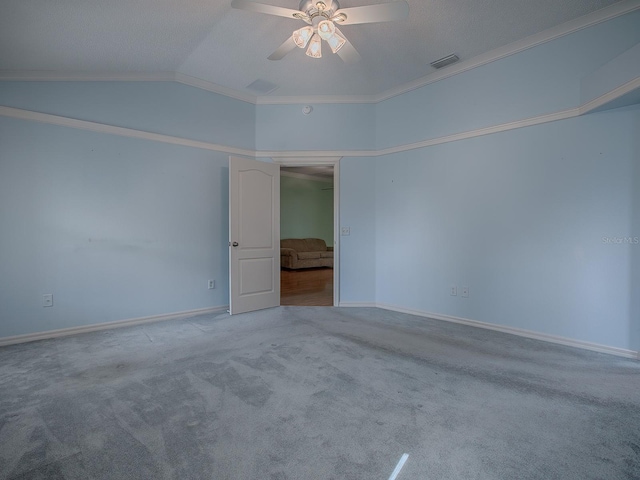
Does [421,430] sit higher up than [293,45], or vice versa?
[293,45]

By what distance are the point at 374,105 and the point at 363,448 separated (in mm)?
4136

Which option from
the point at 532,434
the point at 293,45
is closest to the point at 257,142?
the point at 293,45

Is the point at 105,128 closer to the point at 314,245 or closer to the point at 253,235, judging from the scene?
the point at 253,235

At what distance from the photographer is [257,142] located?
462 cm

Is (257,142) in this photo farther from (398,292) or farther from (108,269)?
(398,292)

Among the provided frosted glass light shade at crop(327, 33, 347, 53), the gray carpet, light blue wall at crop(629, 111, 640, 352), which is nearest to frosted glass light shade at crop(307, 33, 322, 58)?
frosted glass light shade at crop(327, 33, 347, 53)

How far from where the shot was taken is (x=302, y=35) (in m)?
2.45

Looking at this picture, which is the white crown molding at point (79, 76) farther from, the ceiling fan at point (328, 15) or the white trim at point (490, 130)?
the white trim at point (490, 130)

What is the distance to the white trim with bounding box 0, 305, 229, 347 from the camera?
3.03m

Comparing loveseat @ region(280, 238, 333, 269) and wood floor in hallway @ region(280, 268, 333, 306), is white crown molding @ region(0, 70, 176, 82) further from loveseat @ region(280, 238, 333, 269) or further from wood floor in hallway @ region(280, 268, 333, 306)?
loveseat @ region(280, 238, 333, 269)

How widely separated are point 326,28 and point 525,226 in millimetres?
2601

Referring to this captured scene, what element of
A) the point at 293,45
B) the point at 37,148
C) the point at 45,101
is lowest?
the point at 37,148

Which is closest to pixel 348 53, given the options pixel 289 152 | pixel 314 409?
pixel 289 152

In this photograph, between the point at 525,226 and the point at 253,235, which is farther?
the point at 253,235
